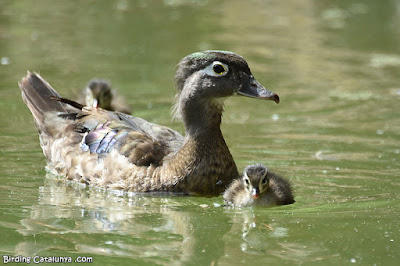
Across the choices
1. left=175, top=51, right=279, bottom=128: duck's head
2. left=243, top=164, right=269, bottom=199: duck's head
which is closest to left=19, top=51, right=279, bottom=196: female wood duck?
left=175, top=51, right=279, bottom=128: duck's head

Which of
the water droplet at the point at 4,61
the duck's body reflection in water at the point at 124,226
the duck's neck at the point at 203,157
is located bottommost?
the duck's body reflection in water at the point at 124,226

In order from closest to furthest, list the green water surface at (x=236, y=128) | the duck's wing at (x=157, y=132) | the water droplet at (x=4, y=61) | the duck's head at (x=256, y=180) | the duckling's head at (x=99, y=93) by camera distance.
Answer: the green water surface at (x=236, y=128) → the duck's head at (x=256, y=180) → the duck's wing at (x=157, y=132) → the duckling's head at (x=99, y=93) → the water droplet at (x=4, y=61)

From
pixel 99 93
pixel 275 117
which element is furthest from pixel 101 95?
pixel 275 117

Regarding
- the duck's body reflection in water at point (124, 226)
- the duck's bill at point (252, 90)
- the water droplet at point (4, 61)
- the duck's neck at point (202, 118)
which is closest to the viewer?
the duck's body reflection in water at point (124, 226)

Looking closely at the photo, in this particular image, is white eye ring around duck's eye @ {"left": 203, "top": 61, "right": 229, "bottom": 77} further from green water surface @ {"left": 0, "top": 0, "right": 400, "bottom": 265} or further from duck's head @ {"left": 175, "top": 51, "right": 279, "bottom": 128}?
green water surface @ {"left": 0, "top": 0, "right": 400, "bottom": 265}

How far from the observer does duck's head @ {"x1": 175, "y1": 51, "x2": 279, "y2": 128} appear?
7.99 m

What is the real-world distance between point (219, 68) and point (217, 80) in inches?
5.2

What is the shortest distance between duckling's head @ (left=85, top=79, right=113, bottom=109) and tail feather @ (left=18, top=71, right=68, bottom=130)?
3.39ft

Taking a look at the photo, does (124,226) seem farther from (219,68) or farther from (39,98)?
(39,98)

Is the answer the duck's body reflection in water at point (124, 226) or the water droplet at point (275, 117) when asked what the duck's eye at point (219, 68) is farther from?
the water droplet at point (275, 117)

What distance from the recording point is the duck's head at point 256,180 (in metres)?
7.45

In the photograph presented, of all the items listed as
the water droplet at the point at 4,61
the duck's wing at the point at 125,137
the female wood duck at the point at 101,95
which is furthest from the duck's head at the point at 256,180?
the water droplet at the point at 4,61

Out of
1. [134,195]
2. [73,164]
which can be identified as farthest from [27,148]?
[134,195]

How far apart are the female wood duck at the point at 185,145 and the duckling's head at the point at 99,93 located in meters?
2.03
